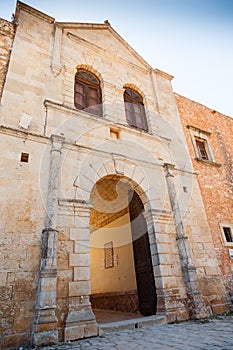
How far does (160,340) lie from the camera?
9.77 ft

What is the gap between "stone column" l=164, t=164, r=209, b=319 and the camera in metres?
4.62

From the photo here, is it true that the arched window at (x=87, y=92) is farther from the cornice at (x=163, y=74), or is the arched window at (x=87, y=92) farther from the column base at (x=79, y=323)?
the column base at (x=79, y=323)

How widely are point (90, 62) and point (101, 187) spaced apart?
3762 millimetres

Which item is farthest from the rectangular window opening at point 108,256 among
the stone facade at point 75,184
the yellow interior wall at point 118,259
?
the stone facade at point 75,184

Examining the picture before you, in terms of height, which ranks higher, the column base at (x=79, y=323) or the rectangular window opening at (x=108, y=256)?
the rectangular window opening at (x=108, y=256)

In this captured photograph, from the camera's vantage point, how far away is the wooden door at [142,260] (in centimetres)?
506

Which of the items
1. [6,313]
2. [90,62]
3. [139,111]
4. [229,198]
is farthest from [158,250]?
[90,62]

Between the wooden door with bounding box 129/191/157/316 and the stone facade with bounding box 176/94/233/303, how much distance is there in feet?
6.56

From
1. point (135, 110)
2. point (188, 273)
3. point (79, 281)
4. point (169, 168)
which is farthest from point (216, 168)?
point (79, 281)

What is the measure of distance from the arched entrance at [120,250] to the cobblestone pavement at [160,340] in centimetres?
156

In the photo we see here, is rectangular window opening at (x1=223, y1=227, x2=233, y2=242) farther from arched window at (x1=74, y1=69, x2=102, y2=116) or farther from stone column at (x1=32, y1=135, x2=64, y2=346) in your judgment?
stone column at (x1=32, y1=135, x2=64, y2=346)

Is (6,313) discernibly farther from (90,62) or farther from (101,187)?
(90,62)

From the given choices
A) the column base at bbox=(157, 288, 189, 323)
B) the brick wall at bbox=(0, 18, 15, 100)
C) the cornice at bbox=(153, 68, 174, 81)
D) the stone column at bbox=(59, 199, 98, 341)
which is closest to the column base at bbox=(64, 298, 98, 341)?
the stone column at bbox=(59, 199, 98, 341)

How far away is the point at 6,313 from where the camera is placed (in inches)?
123
